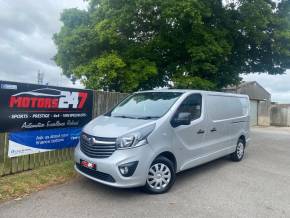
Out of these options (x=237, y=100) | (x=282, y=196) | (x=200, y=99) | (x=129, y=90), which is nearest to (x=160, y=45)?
(x=129, y=90)

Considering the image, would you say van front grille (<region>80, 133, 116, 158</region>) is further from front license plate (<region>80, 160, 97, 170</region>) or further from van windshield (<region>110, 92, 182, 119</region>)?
van windshield (<region>110, 92, 182, 119</region>)

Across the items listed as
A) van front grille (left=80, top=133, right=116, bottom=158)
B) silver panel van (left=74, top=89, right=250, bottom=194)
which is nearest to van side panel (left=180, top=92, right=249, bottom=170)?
silver panel van (left=74, top=89, right=250, bottom=194)

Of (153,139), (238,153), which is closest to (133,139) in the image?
(153,139)

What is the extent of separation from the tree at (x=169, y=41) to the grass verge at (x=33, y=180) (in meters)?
6.80

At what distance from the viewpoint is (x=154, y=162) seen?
4.91 meters

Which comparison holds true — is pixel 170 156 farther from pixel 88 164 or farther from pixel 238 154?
pixel 238 154

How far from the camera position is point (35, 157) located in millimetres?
6316

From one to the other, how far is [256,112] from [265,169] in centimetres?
1933

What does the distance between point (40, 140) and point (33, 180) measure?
1.16m

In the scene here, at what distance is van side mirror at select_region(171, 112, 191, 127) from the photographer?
5.32 meters

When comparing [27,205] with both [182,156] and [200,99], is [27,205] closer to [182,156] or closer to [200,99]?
[182,156]

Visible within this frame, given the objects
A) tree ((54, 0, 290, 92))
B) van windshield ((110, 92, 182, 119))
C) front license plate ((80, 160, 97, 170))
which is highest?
tree ((54, 0, 290, 92))

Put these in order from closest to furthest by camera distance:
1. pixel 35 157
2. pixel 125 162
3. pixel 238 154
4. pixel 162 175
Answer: pixel 125 162 → pixel 162 175 → pixel 35 157 → pixel 238 154

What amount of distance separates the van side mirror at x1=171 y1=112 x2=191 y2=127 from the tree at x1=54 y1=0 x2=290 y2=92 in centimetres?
720
